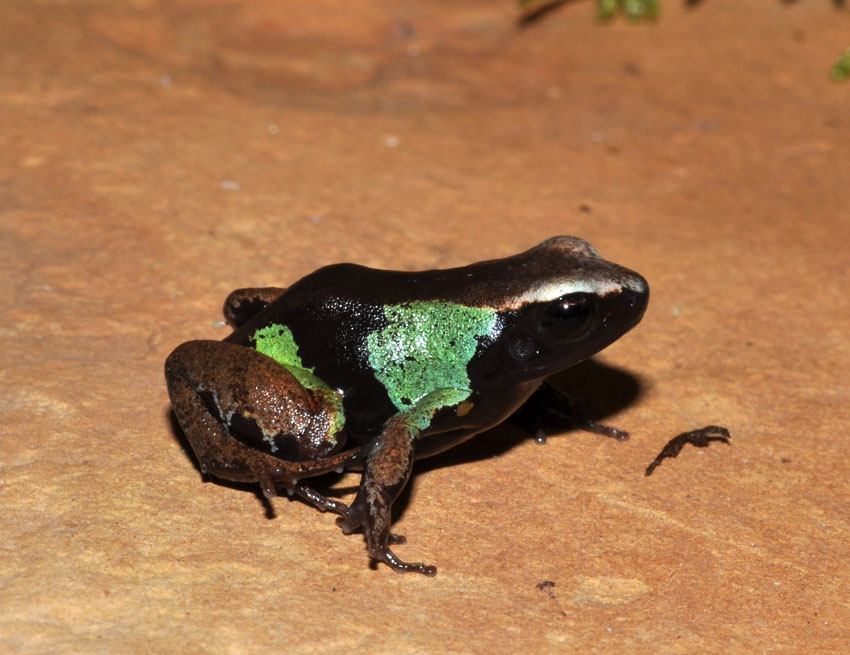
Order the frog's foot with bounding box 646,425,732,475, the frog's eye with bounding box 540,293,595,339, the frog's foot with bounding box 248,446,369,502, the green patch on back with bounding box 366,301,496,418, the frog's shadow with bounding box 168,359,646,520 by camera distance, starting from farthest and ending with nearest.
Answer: the frog's foot with bounding box 646,425,732,475 < the frog's shadow with bounding box 168,359,646,520 < the green patch on back with bounding box 366,301,496,418 < the frog's eye with bounding box 540,293,595,339 < the frog's foot with bounding box 248,446,369,502

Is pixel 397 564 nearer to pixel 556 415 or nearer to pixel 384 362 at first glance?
pixel 384 362

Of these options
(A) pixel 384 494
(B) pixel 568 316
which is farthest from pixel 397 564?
(B) pixel 568 316

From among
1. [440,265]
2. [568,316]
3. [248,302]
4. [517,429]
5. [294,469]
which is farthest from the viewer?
[440,265]

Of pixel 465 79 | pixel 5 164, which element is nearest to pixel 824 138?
pixel 465 79

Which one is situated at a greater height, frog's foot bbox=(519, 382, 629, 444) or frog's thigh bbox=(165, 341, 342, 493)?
frog's thigh bbox=(165, 341, 342, 493)

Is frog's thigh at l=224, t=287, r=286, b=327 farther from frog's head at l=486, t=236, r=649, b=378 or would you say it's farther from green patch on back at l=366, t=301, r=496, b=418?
frog's head at l=486, t=236, r=649, b=378

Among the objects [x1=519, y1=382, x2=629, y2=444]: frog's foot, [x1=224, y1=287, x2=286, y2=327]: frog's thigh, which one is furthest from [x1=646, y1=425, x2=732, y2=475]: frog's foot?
[x1=224, y1=287, x2=286, y2=327]: frog's thigh

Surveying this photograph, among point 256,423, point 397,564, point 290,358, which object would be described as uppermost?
point 290,358

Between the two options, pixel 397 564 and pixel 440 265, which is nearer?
pixel 397 564
